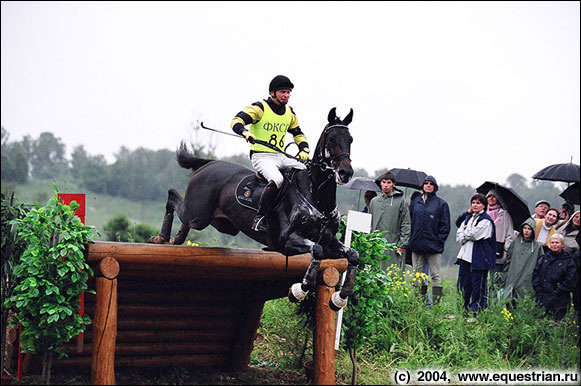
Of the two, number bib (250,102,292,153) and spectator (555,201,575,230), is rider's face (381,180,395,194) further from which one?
number bib (250,102,292,153)

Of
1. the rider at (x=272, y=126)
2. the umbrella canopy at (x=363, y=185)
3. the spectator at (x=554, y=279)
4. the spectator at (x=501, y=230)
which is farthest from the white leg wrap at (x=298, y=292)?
the umbrella canopy at (x=363, y=185)

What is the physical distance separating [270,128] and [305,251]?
4.65 feet

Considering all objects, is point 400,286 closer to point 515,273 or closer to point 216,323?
point 515,273

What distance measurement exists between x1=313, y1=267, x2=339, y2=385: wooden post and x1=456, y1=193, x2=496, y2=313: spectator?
9.16ft

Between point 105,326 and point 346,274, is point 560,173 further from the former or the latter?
point 105,326

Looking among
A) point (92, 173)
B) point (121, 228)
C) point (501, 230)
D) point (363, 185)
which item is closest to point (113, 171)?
point (92, 173)

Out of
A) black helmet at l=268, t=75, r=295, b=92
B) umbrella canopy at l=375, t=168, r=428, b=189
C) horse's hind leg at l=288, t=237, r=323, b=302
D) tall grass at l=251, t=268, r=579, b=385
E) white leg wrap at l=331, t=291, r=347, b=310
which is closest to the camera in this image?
horse's hind leg at l=288, t=237, r=323, b=302

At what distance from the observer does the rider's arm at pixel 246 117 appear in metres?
6.09

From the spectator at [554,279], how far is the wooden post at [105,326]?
193 inches

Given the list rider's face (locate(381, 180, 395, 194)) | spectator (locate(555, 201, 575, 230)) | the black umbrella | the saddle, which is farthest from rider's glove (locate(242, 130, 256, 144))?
spectator (locate(555, 201, 575, 230))

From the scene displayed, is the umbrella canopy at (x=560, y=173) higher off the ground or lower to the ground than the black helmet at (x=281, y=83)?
lower

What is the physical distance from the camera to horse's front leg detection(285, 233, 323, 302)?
559 centimetres

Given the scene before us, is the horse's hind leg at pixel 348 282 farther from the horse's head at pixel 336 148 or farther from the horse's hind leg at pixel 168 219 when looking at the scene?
the horse's hind leg at pixel 168 219

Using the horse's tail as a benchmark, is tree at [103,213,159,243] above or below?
below
